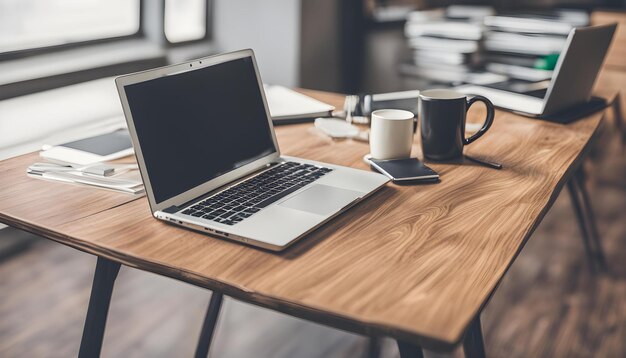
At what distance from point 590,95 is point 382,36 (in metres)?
1.48

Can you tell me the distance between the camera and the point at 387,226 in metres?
1.02

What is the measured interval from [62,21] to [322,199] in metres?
1.92

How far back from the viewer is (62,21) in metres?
2.58

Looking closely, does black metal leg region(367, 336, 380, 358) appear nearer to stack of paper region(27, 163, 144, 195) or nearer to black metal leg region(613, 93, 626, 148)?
stack of paper region(27, 163, 144, 195)

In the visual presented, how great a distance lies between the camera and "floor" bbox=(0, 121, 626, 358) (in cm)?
189

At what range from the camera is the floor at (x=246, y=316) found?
1.89 metres

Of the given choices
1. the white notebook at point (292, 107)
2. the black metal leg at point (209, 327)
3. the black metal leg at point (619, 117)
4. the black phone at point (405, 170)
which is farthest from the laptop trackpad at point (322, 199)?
the black metal leg at point (619, 117)

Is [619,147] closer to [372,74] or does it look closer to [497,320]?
[372,74]

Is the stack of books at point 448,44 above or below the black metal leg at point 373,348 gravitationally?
above

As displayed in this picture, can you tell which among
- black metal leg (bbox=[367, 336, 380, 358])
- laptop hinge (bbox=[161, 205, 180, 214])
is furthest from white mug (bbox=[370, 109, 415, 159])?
black metal leg (bbox=[367, 336, 380, 358])

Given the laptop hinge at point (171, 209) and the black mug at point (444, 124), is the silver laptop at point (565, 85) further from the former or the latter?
the laptop hinge at point (171, 209)

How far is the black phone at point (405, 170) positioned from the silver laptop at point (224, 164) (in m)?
0.04

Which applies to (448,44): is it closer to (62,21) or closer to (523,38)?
(523,38)

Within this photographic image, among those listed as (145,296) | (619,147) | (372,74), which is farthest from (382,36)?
(145,296)
